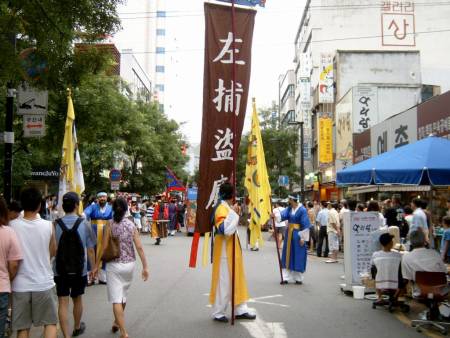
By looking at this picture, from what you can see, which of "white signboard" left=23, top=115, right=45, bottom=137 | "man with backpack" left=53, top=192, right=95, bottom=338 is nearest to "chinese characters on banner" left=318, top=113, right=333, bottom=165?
"white signboard" left=23, top=115, right=45, bottom=137

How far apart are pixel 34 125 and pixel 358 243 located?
6.99m

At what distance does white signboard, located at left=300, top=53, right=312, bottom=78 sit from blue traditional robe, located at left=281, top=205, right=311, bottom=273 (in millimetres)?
37466

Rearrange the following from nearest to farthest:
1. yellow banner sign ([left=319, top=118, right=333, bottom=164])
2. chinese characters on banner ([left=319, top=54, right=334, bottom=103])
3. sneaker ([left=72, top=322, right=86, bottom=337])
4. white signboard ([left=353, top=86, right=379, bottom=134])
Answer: sneaker ([left=72, top=322, right=86, bottom=337]) → white signboard ([left=353, top=86, right=379, bottom=134]) → yellow banner sign ([left=319, top=118, right=333, bottom=164]) → chinese characters on banner ([left=319, top=54, right=334, bottom=103])

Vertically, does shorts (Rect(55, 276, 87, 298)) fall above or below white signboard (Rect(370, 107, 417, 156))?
below

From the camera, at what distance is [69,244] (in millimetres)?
6676

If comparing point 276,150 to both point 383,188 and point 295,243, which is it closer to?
point 383,188

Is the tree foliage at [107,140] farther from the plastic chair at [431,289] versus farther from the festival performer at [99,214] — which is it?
the plastic chair at [431,289]

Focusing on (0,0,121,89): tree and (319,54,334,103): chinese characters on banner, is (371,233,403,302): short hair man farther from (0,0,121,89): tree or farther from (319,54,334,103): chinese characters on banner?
(319,54,334,103): chinese characters on banner

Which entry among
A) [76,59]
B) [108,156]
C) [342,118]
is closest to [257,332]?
[76,59]

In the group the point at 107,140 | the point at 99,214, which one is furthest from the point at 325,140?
the point at 99,214

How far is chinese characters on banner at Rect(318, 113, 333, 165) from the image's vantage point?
114ft

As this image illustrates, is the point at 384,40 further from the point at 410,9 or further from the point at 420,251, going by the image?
the point at 420,251

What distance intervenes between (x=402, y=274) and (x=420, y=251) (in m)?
0.74

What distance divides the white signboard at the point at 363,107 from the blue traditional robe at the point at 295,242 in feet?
56.3
